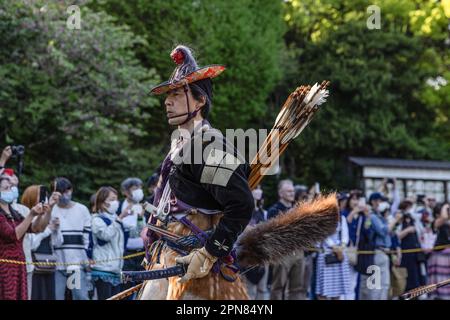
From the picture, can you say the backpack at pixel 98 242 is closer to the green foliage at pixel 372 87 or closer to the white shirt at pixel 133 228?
the white shirt at pixel 133 228

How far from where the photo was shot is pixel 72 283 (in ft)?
36.5

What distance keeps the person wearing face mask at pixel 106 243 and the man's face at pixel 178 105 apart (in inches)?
215

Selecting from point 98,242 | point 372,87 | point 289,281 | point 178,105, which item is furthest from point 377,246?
point 372,87

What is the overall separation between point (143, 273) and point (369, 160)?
84.4 feet

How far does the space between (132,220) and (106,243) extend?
0.52 metres

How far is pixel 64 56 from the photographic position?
723 inches

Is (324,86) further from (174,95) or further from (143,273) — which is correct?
(143,273)

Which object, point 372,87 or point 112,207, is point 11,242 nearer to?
point 112,207

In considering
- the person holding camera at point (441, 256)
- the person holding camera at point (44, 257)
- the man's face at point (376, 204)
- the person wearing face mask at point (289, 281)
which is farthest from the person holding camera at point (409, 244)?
the person holding camera at point (44, 257)

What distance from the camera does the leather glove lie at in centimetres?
525

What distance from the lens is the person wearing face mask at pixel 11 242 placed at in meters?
9.49

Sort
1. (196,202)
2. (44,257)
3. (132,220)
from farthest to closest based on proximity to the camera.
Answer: (132,220), (44,257), (196,202)

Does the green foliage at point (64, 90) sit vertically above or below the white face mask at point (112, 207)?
above

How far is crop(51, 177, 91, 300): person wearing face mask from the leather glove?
5.95m
